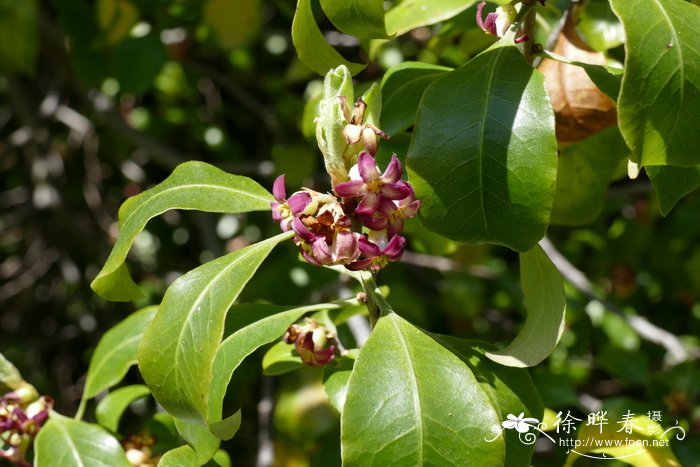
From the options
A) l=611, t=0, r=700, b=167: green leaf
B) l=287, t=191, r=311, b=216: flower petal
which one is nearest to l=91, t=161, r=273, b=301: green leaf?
l=287, t=191, r=311, b=216: flower petal

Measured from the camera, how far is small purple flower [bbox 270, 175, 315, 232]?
2.97 ft

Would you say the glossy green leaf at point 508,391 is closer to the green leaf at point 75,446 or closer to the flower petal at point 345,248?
the flower petal at point 345,248

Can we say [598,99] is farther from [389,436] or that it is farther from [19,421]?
[19,421]

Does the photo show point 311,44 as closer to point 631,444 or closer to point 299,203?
point 299,203

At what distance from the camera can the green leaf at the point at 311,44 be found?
3.17 feet

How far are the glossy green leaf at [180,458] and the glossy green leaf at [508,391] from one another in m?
0.35

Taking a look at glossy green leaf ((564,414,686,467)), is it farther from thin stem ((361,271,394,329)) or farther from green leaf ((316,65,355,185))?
green leaf ((316,65,355,185))

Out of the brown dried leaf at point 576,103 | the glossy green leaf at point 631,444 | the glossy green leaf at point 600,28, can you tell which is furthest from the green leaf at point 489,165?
the glossy green leaf at point 600,28

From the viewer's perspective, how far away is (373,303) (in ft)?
3.39

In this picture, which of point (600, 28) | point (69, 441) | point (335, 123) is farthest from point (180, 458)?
point (600, 28)

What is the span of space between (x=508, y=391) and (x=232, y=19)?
1423mm

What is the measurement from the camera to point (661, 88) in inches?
34.2

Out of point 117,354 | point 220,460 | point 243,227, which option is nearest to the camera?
point 220,460

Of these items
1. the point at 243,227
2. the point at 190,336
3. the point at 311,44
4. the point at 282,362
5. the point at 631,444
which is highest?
the point at 311,44
